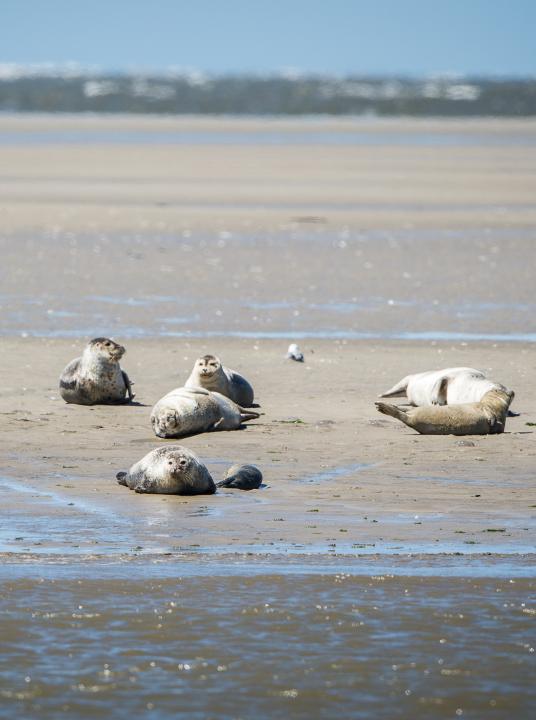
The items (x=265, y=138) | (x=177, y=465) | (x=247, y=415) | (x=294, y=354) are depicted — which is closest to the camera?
(x=177, y=465)

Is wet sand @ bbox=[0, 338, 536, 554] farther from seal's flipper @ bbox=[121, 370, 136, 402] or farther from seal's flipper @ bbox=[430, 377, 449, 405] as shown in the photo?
seal's flipper @ bbox=[430, 377, 449, 405]

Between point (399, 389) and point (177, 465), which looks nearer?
point (177, 465)

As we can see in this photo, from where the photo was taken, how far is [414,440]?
405 inches

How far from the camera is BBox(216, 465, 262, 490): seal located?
8742 mm

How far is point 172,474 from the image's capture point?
8.51 metres

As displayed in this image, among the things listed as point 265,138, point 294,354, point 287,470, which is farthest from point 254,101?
point 287,470

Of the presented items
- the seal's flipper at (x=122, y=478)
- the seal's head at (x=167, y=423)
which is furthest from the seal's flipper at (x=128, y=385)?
the seal's flipper at (x=122, y=478)

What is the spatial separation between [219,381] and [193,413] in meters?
0.90

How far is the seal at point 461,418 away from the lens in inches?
409

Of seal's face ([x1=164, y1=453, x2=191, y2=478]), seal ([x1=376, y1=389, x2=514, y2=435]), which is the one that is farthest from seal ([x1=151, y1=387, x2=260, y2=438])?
seal's face ([x1=164, y1=453, x2=191, y2=478])

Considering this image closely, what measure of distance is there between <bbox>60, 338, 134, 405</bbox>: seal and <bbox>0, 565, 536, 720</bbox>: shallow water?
4340 mm

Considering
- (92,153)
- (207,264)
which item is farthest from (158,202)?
(92,153)

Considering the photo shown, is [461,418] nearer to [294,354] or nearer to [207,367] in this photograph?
[207,367]

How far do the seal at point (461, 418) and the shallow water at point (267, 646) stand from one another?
11.0 ft
